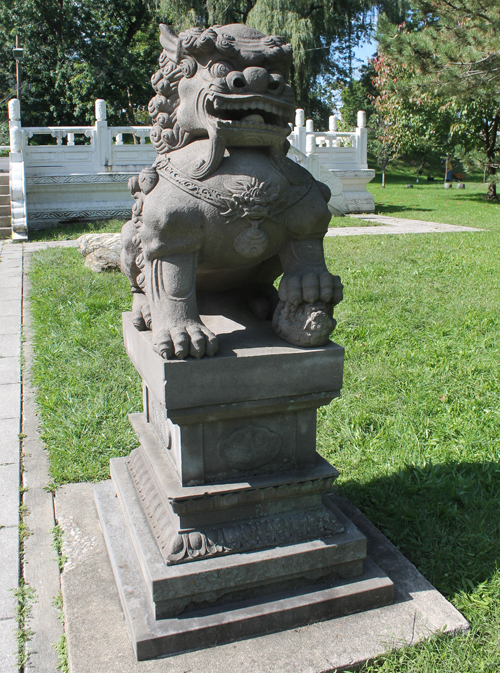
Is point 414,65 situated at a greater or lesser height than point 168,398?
greater

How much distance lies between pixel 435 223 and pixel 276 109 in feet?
36.2

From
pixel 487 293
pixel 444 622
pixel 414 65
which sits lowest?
pixel 444 622

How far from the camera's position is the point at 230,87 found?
71.0 inches

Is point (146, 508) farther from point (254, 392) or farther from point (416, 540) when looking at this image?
point (416, 540)

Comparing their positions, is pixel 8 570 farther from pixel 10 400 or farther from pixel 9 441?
pixel 10 400

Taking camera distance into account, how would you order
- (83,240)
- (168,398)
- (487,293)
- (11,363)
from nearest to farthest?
(168,398) → (11,363) → (487,293) → (83,240)

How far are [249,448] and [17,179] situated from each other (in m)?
10.5

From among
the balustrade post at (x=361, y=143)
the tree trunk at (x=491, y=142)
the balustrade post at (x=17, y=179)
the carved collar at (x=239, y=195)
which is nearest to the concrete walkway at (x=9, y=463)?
the carved collar at (x=239, y=195)

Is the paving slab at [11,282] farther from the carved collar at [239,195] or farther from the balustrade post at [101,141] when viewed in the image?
the carved collar at [239,195]

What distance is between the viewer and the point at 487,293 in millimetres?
6004

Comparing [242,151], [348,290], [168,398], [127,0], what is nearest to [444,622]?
[168,398]

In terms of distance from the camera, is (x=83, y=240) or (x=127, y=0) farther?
(x=127, y=0)

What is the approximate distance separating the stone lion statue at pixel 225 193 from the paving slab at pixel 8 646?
1.12 m

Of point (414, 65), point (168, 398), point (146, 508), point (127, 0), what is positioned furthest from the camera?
point (127, 0)
